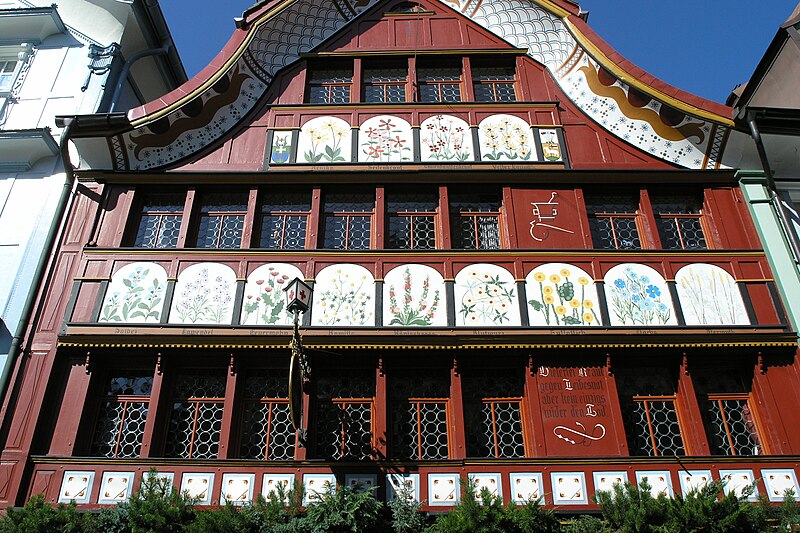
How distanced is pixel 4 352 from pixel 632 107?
10624 millimetres

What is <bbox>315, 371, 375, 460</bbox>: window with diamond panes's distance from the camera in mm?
10250

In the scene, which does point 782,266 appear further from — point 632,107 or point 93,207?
point 93,207

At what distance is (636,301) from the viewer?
10992mm

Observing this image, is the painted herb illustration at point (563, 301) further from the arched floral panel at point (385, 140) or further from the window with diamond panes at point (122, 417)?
the window with diamond panes at point (122, 417)

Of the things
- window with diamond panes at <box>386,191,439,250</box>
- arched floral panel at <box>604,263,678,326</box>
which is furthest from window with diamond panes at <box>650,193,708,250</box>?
window with diamond panes at <box>386,191,439,250</box>

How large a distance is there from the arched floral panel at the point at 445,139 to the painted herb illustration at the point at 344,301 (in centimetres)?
277

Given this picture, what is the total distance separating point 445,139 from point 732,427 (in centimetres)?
637

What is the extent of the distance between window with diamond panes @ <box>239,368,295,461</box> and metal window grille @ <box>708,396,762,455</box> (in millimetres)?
5932

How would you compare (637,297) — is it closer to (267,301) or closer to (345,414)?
(345,414)

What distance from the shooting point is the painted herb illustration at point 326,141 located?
498 inches

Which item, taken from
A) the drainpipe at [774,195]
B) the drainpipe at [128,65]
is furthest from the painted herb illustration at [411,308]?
the drainpipe at [128,65]

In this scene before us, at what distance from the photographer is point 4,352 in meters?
10.5

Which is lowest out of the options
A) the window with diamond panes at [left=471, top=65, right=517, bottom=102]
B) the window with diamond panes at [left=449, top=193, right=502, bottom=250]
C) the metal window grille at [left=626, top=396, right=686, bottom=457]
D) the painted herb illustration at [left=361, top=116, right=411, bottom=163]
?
the metal window grille at [left=626, top=396, right=686, bottom=457]

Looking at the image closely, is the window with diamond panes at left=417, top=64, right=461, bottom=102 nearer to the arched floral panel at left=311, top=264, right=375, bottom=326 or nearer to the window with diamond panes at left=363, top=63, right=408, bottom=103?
the window with diamond panes at left=363, top=63, right=408, bottom=103
